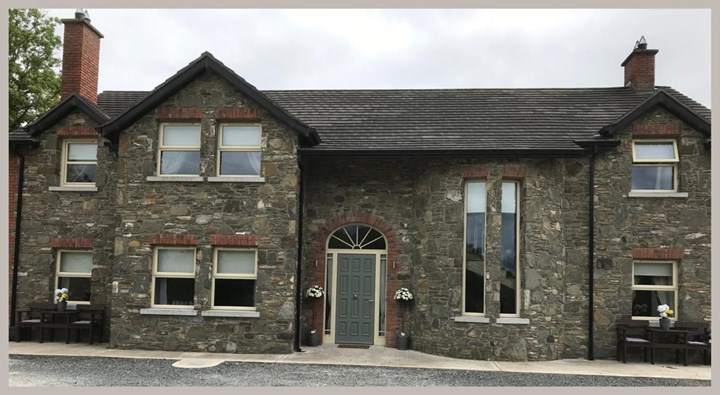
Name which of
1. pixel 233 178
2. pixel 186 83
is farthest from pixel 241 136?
pixel 186 83

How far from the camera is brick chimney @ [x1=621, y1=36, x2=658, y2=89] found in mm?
16891

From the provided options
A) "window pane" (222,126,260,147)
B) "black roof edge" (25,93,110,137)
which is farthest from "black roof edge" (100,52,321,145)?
"black roof edge" (25,93,110,137)

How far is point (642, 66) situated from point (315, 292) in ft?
36.1

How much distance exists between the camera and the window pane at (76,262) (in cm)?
1497

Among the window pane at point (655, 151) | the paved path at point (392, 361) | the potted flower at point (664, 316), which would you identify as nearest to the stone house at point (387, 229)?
the window pane at point (655, 151)

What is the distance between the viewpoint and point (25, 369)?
1094cm

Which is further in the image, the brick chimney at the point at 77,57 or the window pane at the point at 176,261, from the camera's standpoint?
the brick chimney at the point at 77,57

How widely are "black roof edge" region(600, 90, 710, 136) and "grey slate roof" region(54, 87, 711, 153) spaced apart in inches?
33.1

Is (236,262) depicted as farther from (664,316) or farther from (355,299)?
(664,316)

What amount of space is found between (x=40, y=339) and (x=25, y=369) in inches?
142

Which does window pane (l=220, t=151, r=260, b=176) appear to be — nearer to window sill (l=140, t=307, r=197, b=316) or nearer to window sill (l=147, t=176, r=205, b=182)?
window sill (l=147, t=176, r=205, b=182)

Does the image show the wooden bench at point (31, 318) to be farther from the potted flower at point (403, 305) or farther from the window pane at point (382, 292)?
the potted flower at point (403, 305)

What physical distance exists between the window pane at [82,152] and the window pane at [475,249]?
924 centimetres

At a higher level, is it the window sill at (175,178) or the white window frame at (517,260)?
the window sill at (175,178)
